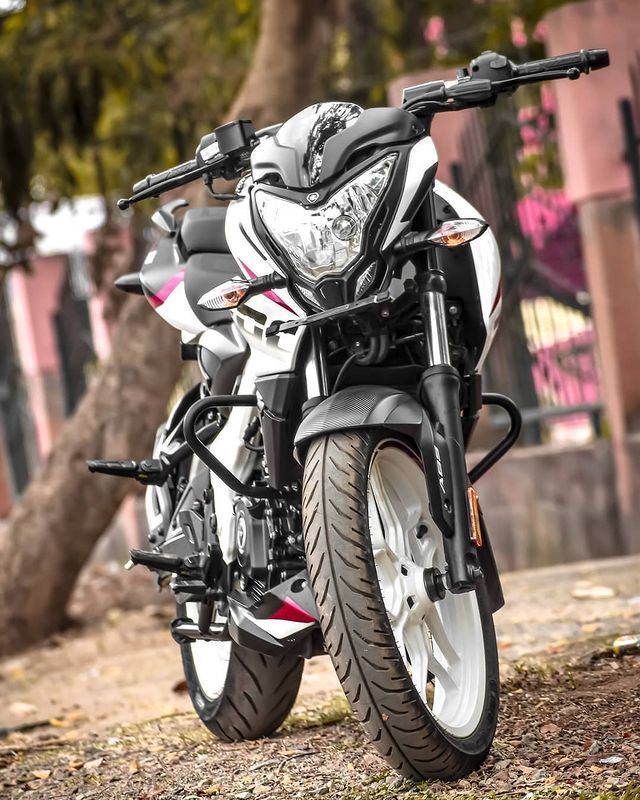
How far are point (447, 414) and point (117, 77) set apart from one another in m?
7.54

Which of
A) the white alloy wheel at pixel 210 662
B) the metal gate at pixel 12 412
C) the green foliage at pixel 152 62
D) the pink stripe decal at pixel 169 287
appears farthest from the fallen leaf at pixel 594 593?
the metal gate at pixel 12 412

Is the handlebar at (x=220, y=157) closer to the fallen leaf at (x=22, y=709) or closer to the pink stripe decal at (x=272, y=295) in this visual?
the pink stripe decal at (x=272, y=295)

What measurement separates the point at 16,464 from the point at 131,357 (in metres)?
5.86

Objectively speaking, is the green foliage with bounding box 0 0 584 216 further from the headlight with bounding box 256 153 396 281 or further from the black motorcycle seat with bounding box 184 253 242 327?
the headlight with bounding box 256 153 396 281

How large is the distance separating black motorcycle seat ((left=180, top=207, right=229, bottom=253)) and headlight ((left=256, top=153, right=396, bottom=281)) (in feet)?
3.40

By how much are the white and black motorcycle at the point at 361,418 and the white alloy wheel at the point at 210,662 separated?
0.28m

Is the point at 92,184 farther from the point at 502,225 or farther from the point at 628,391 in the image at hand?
the point at 628,391

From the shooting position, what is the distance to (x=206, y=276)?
4129 mm

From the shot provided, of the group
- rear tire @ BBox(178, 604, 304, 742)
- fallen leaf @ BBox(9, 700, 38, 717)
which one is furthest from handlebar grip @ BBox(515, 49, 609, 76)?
fallen leaf @ BBox(9, 700, 38, 717)

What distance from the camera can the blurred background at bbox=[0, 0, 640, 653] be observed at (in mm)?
7977

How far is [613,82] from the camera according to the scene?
7.93m

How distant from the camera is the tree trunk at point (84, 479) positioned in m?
8.16

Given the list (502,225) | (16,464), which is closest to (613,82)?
(502,225)

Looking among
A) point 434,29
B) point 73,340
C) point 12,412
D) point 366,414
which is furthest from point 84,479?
point 434,29
